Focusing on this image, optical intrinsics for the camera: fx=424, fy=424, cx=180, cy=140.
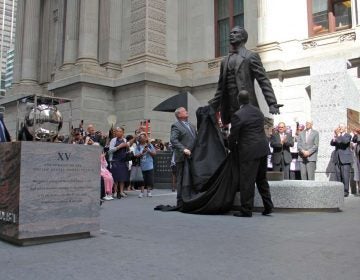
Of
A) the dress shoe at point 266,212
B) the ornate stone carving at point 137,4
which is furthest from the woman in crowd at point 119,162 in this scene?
the ornate stone carving at point 137,4

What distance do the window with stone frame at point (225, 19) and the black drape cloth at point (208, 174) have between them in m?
14.3

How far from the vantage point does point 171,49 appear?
2188cm

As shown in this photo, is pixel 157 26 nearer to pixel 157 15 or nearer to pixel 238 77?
pixel 157 15

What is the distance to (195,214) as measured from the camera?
299 inches

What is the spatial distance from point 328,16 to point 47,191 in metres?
17.1

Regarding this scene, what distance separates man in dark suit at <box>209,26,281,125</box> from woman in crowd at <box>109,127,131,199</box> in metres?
4.53

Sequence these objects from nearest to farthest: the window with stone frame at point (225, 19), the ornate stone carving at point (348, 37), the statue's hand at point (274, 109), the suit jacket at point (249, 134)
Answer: the suit jacket at point (249, 134) → the statue's hand at point (274, 109) → the ornate stone carving at point (348, 37) → the window with stone frame at point (225, 19)

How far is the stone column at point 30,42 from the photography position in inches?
1105

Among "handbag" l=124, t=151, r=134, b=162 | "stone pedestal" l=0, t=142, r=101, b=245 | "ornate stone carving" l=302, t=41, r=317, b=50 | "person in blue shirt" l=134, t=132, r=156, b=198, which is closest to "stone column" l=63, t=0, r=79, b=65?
"person in blue shirt" l=134, t=132, r=156, b=198

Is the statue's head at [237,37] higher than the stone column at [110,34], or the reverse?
the stone column at [110,34]

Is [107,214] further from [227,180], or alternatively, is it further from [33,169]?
[33,169]

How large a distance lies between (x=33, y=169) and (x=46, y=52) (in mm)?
26012

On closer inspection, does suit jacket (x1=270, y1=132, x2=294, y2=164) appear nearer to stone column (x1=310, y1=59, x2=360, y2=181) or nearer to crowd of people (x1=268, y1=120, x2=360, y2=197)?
crowd of people (x1=268, y1=120, x2=360, y2=197)

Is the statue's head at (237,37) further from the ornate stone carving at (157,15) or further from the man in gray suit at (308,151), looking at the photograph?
the ornate stone carving at (157,15)
